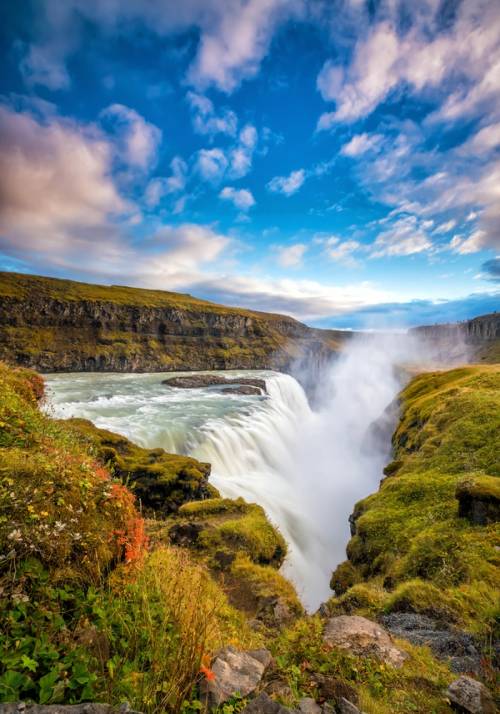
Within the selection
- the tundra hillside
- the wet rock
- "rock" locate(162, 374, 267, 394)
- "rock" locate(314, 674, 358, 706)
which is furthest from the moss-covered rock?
"rock" locate(162, 374, 267, 394)

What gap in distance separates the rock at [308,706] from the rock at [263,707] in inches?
16.6

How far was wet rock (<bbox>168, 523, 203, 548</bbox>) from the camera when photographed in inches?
379

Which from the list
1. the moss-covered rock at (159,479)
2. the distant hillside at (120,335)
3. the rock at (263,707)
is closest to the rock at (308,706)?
the rock at (263,707)

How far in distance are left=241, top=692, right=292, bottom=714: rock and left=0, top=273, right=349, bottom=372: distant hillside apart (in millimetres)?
112478

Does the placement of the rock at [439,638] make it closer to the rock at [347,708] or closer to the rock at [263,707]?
the rock at [347,708]

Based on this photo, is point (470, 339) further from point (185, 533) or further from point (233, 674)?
point (233, 674)

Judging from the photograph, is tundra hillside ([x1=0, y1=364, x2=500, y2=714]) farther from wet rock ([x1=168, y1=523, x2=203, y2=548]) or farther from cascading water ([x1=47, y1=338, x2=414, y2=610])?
cascading water ([x1=47, y1=338, x2=414, y2=610])

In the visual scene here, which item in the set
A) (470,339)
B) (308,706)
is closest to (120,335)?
(308,706)

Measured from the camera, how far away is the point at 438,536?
27.7ft

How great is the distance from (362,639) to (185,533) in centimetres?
614

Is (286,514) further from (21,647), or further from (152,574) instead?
(21,647)

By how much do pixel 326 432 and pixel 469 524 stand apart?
43.0m

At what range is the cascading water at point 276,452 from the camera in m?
19.5

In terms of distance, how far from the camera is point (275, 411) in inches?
1836
